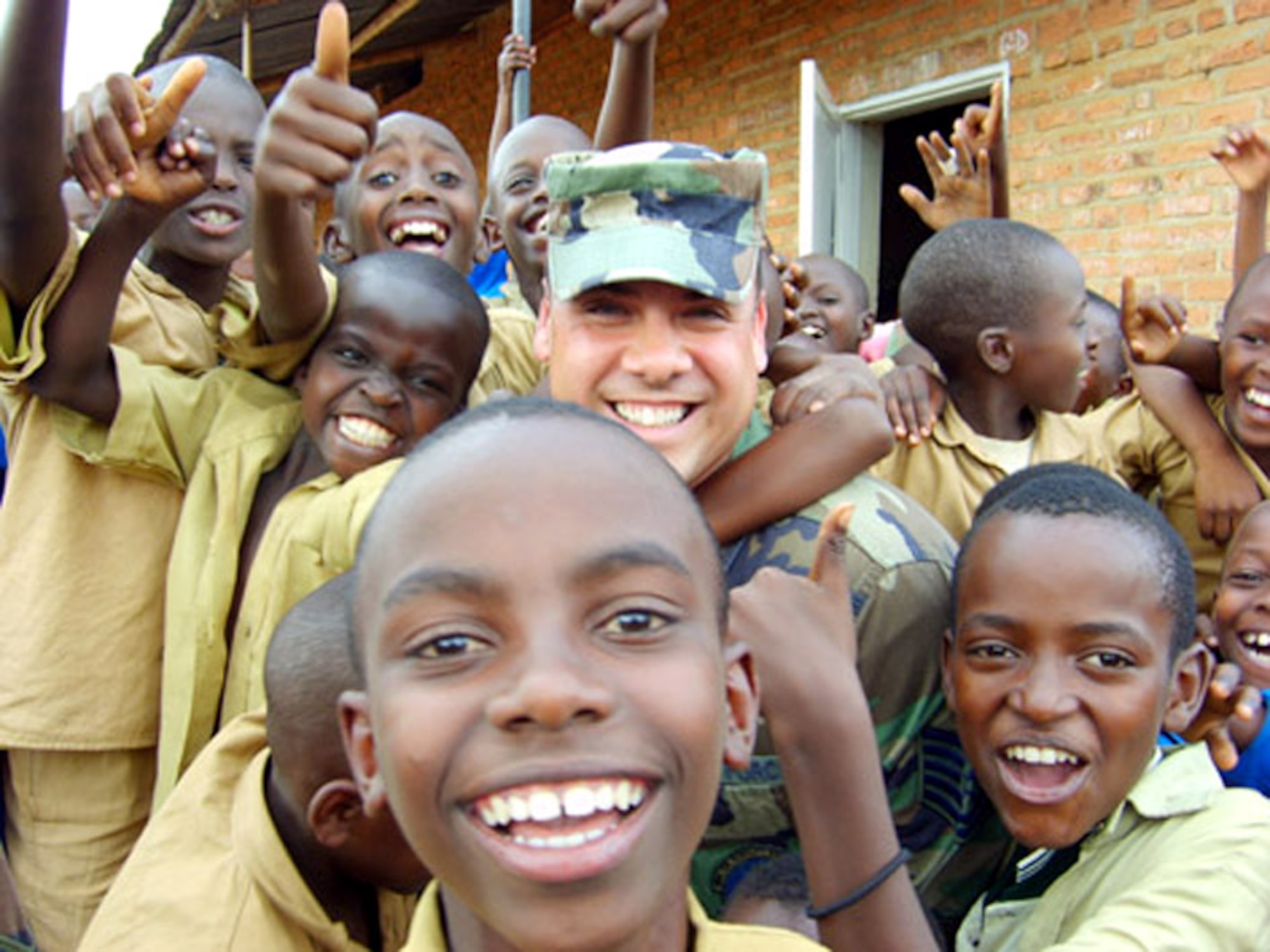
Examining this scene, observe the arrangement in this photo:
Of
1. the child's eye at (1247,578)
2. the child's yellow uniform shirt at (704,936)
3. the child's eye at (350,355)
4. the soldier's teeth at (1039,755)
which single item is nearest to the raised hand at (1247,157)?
the child's eye at (1247,578)

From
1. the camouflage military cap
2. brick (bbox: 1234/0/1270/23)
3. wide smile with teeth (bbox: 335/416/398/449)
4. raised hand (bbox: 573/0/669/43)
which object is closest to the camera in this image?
the camouflage military cap

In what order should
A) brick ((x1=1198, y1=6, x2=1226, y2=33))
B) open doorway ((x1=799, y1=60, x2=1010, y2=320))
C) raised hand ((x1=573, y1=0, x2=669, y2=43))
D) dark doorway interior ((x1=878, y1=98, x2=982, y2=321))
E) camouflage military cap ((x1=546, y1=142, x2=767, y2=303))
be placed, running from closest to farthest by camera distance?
camouflage military cap ((x1=546, y1=142, x2=767, y2=303))
raised hand ((x1=573, y1=0, x2=669, y2=43))
brick ((x1=1198, y1=6, x2=1226, y2=33))
open doorway ((x1=799, y1=60, x2=1010, y2=320))
dark doorway interior ((x1=878, y1=98, x2=982, y2=321))

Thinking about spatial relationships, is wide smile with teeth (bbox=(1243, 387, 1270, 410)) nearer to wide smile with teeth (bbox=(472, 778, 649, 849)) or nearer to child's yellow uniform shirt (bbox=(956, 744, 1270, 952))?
child's yellow uniform shirt (bbox=(956, 744, 1270, 952))

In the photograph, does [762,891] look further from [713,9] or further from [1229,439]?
[713,9]

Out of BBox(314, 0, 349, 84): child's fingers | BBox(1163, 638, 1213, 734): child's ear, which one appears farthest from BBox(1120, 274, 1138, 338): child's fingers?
BBox(314, 0, 349, 84): child's fingers

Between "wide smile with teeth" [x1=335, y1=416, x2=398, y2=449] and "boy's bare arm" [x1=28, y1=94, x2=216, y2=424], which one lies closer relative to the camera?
"boy's bare arm" [x1=28, y1=94, x2=216, y2=424]

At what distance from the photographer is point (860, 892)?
1416mm

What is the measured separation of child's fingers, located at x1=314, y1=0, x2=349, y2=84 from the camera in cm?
186

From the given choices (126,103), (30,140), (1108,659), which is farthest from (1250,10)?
(30,140)

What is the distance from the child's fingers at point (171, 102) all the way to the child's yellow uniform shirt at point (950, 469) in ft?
5.23

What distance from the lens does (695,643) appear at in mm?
1184

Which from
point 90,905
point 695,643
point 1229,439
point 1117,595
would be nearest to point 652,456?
point 695,643

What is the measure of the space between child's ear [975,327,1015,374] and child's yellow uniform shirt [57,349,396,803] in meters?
1.62

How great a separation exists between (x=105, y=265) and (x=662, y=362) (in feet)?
3.55
